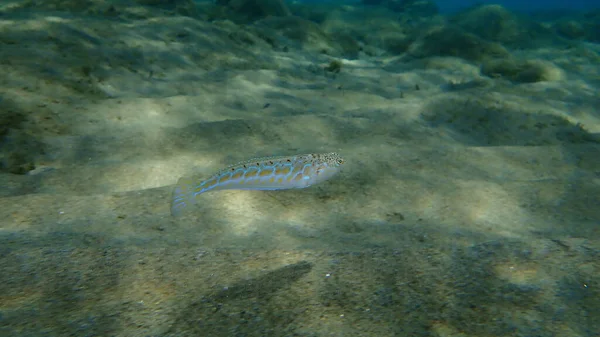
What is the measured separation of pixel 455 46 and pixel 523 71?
255 cm

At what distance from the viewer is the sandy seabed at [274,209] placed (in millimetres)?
2012

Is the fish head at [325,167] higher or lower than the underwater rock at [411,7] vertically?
lower

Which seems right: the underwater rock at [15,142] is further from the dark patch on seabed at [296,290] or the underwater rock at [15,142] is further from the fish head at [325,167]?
the fish head at [325,167]

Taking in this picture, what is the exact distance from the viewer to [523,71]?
8.84 m

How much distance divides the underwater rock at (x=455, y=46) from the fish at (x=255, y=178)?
30.6 ft

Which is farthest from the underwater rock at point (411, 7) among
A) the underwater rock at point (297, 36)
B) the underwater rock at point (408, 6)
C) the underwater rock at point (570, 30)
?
the underwater rock at point (297, 36)

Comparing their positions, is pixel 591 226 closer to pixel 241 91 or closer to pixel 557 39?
pixel 241 91

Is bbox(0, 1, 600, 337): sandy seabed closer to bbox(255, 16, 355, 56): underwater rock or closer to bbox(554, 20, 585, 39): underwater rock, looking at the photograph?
bbox(255, 16, 355, 56): underwater rock

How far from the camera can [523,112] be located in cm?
576

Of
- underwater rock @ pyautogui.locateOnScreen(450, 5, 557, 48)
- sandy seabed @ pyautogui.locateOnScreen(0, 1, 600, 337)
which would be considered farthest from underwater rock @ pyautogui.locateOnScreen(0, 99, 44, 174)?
underwater rock @ pyautogui.locateOnScreen(450, 5, 557, 48)

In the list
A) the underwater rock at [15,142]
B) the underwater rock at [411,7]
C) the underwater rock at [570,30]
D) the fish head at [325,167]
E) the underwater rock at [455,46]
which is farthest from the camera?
the underwater rock at [411,7]

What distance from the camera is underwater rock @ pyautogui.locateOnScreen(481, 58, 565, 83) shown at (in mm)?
8641

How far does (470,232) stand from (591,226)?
1003 millimetres

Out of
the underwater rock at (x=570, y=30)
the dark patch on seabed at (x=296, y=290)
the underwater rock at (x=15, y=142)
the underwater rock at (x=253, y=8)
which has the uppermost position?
the underwater rock at (x=570, y=30)
